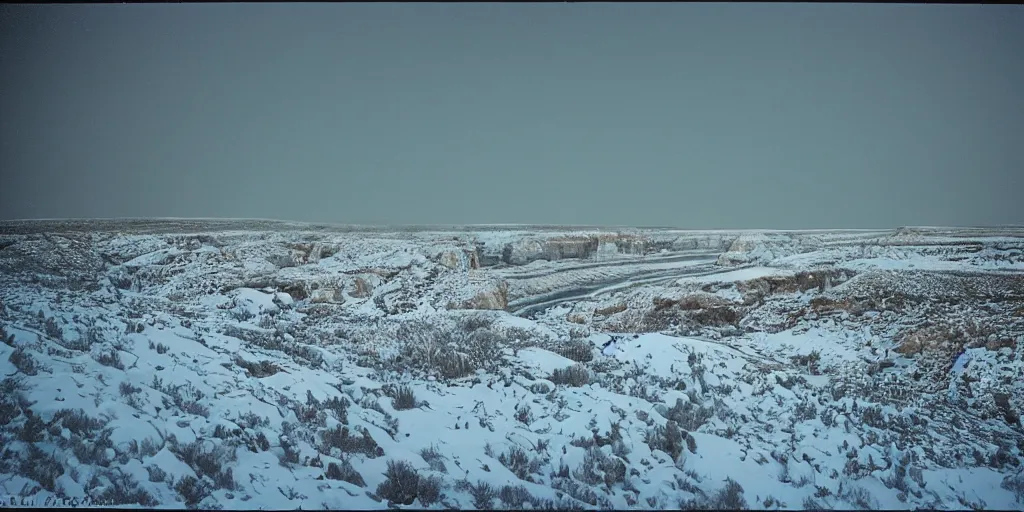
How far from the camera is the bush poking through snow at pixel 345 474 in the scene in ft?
16.6

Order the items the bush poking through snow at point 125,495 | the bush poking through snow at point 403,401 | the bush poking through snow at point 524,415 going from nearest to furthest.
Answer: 1. the bush poking through snow at point 125,495
2. the bush poking through snow at point 524,415
3. the bush poking through snow at point 403,401

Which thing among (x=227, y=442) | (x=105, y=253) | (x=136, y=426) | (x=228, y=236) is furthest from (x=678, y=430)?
(x=228, y=236)

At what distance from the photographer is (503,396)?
7.80m

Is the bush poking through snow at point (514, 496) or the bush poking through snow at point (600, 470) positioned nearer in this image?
the bush poking through snow at point (514, 496)

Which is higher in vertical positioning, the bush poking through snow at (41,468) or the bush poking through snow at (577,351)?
the bush poking through snow at (41,468)

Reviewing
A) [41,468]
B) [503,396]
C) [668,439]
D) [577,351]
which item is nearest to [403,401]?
[503,396]

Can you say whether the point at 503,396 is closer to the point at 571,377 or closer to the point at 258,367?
the point at 571,377

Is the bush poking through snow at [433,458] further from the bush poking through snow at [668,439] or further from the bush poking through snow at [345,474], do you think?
the bush poking through snow at [668,439]

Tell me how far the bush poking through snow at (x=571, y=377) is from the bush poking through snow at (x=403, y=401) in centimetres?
248

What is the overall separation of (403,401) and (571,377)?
2871 mm

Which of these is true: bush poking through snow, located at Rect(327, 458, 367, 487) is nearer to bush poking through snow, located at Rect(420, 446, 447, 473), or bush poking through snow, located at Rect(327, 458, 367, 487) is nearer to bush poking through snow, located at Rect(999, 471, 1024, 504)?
bush poking through snow, located at Rect(420, 446, 447, 473)

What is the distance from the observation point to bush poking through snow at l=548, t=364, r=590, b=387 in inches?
334

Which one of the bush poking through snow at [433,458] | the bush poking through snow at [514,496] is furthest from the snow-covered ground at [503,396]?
the bush poking through snow at [433,458]

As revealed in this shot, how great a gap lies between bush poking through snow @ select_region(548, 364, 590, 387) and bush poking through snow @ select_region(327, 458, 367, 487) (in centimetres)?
409
